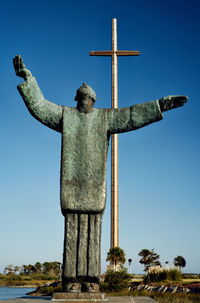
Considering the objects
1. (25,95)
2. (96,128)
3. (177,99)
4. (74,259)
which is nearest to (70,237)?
(74,259)

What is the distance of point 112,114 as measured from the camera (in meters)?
5.60

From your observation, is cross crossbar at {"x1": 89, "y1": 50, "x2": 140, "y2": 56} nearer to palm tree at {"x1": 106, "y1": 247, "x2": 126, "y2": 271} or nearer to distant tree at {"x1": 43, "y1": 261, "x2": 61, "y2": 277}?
palm tree at {"x1": 106, "y1": 247, "x2": 126, "y2": 271}

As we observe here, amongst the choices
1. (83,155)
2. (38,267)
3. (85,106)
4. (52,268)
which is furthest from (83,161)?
(38,267)

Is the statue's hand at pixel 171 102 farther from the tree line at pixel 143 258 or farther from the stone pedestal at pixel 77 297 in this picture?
the tree line at pixel 143 258

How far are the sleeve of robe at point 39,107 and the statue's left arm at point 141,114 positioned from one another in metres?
0.88

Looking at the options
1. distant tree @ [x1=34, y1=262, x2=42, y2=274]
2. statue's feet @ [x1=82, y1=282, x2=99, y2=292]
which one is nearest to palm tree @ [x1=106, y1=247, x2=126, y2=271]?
statue's feet @ [x1=82, y1=282, x2=99, y2=292]

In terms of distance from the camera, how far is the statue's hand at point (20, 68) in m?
5.63

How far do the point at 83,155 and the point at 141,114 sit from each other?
3.89 ft

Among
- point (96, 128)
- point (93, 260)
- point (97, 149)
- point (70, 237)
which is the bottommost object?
point (93, 260)

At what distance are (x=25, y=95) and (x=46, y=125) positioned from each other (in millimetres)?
604

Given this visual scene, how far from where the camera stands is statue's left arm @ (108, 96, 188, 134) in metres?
5.55

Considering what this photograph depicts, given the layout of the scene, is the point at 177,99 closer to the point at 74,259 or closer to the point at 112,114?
the point at 112,114

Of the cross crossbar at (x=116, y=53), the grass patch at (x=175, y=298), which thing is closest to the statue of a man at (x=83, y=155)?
the grass patch at (x=175, y=298)

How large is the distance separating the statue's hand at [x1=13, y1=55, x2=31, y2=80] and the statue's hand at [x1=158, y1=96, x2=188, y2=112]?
2263mm
